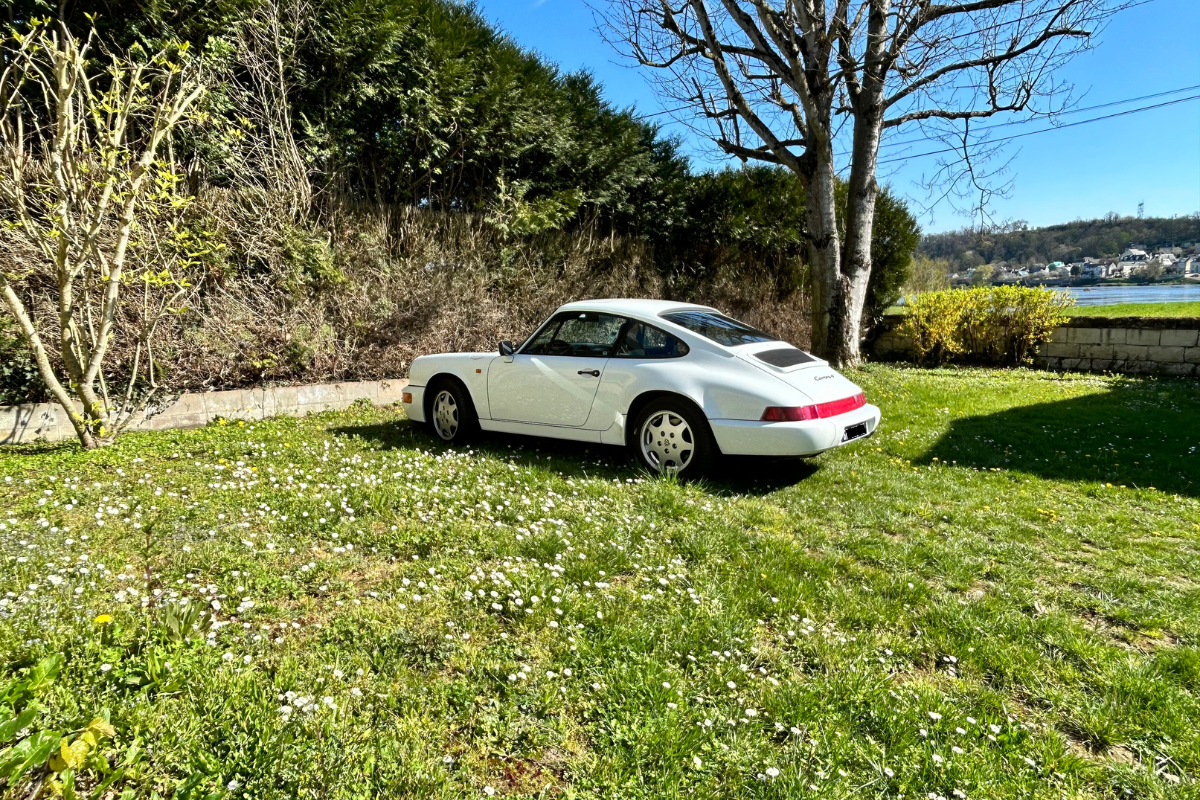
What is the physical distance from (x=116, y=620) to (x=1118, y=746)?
3767 millimetres

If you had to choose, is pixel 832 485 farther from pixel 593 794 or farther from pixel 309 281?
pixel 309 281

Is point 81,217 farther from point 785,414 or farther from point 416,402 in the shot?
point 785,414

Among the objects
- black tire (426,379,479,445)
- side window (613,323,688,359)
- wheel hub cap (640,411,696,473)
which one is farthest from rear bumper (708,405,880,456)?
black tire (426,379,479,445)

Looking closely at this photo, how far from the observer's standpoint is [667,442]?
534 centimetres

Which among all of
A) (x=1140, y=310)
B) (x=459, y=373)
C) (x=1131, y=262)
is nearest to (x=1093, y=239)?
(x=1131, y=262)

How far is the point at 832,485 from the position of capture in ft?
17.7

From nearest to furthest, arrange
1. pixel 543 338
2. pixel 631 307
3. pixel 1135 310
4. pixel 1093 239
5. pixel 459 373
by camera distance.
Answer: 1. pixel 631 307
2. pixel 543 338
3. pixel 459 373
4. pixel 1135 310
5. pixel 1093 239

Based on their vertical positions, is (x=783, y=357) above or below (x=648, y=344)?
below

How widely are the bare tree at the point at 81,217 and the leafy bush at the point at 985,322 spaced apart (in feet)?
43.6

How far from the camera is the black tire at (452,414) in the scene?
635 centimetres

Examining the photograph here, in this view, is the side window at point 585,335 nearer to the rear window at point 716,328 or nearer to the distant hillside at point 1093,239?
the rear window at point 716,328

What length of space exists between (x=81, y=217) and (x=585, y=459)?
182 inches

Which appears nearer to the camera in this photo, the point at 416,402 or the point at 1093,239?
the point at 416,402

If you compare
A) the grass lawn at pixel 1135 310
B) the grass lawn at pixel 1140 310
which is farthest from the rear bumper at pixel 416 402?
the grass lawn at pixel 1140 310
